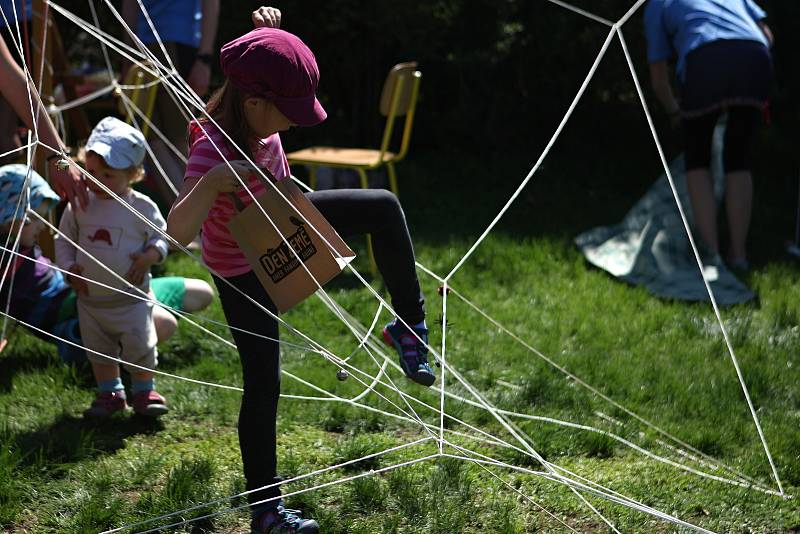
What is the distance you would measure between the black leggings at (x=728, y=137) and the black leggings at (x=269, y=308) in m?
3.00

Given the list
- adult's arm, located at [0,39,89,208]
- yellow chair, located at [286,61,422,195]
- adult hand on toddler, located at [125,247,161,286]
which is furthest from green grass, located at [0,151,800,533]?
adult's arm, located at [0,39,89,208]

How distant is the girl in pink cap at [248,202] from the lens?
2479 millimetres

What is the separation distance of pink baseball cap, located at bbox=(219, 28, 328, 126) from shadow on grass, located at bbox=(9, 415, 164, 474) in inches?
56.9

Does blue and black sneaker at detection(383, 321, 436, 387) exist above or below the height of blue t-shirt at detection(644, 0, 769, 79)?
below

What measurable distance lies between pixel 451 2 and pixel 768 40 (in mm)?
2527

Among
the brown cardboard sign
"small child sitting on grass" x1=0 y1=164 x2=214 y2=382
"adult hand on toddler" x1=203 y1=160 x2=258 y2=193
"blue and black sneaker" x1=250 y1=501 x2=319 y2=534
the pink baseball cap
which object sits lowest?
"blue and black sneaker" x1=250 y1=501 x2=319 y2=534

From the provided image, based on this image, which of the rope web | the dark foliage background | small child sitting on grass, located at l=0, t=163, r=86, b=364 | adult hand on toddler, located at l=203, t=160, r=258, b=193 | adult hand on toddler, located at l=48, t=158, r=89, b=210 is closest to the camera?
adult hand on toddler, located at l=203, t=160, r=258, b=193

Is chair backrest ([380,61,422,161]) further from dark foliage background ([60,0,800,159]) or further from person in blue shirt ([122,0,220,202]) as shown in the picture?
dark foliage background ([60,0,800,159])

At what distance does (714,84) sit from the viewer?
17.2 ft

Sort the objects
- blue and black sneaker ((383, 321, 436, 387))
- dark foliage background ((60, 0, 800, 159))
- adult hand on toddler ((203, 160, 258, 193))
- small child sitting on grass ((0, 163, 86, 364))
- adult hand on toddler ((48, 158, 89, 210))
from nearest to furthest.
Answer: adult hand on toddler ((203, 160, 258, 193)) < blue and black sneaker ((383, 321, 436, 387)) < adult hand on toddler ((48, 158, 89, 210)) < small child sitting on grass ((0, 163, 86, 364)) < dark foliage background ((60, 0, 800, 159))

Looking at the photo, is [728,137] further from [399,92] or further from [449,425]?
[449,425]

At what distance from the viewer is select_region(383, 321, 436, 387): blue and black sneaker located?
2.94 metres

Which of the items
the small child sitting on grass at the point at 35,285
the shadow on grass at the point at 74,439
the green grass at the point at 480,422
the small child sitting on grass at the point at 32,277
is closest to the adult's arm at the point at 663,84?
the green grass at the point at 480,422

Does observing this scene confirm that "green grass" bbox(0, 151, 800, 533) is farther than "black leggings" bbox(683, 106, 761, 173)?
No
